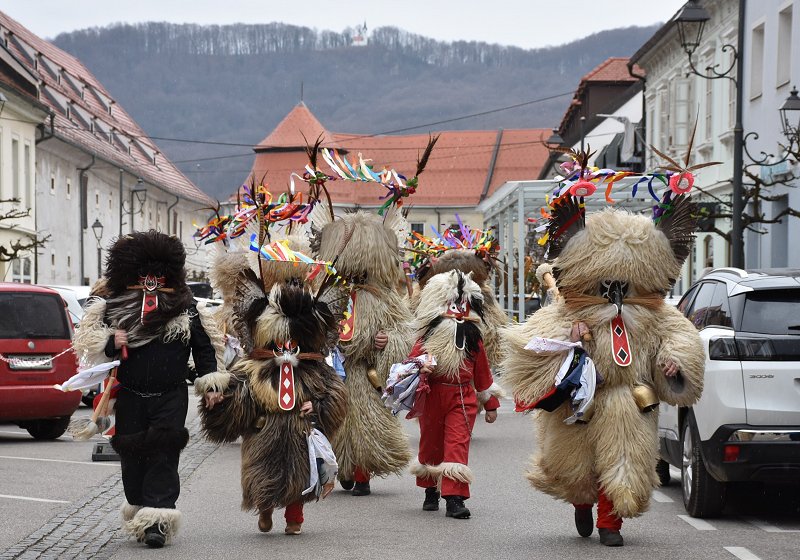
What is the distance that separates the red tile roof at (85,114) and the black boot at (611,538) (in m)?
42.4

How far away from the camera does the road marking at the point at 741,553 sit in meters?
8.25

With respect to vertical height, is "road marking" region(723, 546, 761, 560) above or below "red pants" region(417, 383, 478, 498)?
below

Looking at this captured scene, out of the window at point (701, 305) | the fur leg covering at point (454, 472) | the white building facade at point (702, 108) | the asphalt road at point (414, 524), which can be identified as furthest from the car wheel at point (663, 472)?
the white building facade at point (702, 108)

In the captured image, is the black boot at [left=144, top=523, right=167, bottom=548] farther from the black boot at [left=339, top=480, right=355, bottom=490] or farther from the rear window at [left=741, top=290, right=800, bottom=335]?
the rear window at [left=741, top=290, right=800, bottom=335]

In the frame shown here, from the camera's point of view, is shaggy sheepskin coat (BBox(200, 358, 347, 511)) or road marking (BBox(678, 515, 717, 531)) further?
road marking (BBox(678, 515, 717, 531))

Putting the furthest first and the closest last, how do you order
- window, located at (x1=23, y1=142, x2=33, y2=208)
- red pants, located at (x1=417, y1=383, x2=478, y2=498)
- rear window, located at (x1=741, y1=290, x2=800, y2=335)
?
window, located at (x1=23, y1=142, x2=33, y2=208)
red pants, located at (x1=417, y1=383, x2=478, y2=498)
rear window, located at (x1=741, y1=290, x2=800, y2=335)

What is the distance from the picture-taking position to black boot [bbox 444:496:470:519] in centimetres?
998

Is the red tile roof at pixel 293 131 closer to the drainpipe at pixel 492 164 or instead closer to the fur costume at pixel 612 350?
the drainpipe at pixel 492 164

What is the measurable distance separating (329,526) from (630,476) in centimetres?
224

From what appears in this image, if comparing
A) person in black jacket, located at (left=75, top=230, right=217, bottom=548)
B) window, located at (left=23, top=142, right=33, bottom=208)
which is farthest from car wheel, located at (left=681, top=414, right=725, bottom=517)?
window, located at (left=23, top=142, right=33, bottom=208)

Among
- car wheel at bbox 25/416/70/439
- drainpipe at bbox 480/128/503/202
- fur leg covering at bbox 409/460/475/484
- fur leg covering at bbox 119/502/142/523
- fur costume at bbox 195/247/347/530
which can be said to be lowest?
car wheel at bbox 25/416/70/439

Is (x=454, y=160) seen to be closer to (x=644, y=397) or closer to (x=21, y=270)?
(x=21, y=270)

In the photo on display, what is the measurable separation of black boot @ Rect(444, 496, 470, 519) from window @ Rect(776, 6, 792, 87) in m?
20.4

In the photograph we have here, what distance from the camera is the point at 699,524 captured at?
31.9 feet
